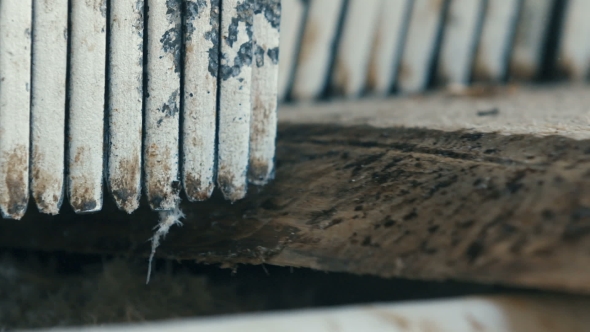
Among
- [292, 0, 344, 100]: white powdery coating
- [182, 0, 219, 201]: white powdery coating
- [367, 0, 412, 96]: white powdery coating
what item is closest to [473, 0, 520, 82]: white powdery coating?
[367, 0, 412, 96]: white powdery coating

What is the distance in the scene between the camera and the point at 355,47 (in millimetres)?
1175

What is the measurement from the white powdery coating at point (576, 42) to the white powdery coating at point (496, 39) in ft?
0.31

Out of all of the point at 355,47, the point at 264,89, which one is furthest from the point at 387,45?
the point at 264,89

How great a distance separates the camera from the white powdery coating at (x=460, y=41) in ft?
3.83

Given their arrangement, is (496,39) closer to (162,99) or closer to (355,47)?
(355,47)

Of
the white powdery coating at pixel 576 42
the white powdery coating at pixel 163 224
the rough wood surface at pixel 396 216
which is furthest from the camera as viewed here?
the white powdery coating at pixel 576 42

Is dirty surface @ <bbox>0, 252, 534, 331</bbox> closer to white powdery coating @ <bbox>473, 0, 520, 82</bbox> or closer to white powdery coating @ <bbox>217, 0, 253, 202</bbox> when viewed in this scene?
white powdery coating @ <bbox>217, 0, 253, 202</bbox>

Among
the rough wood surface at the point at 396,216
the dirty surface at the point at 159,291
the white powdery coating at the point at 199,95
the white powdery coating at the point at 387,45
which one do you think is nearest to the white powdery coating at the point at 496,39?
the white powdery coating at the point at 387,45

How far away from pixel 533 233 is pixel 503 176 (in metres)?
0.09

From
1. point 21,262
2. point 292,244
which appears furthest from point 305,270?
point 21,262

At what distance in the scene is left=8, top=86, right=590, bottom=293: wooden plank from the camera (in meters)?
0.46

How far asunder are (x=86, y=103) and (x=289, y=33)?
64 centimetres

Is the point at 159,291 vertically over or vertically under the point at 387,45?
under

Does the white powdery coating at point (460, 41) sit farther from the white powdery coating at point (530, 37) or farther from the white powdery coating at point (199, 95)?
the white powdery coating at point (199, 95)
